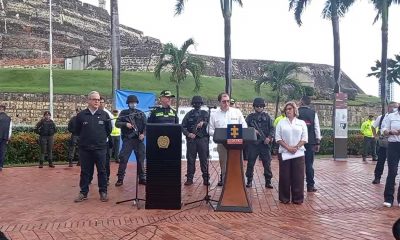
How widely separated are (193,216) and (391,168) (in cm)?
347

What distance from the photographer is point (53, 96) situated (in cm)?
2758

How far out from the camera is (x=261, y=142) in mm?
9430

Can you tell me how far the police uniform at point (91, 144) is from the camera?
7.99 meters

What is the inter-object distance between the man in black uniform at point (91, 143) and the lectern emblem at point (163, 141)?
1325 mm

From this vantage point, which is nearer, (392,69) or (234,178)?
(234,178)

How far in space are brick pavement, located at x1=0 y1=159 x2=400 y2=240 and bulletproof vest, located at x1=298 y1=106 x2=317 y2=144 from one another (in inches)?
41.0

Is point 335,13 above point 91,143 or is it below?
above

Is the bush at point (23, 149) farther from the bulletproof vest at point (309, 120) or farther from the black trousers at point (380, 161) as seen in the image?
the black trousers at point (380, 161)

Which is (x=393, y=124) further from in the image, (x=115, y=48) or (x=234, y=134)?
(x=115, y=48)

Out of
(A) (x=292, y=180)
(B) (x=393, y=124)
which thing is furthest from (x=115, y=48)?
(B) (x=393, y=124)

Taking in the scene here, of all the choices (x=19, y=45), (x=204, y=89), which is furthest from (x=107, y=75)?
(x=19, y=45)

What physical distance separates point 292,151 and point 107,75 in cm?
2901

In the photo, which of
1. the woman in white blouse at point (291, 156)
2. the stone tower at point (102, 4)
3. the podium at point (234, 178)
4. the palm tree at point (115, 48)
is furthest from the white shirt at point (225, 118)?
the stone tower at point (102, 4)

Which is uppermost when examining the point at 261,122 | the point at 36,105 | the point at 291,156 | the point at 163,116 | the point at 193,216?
the point at 36,105
